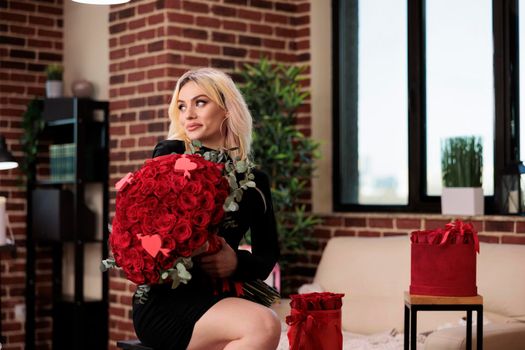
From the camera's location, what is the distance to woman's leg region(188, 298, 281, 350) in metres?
2.30

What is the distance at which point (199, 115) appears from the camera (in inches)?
104

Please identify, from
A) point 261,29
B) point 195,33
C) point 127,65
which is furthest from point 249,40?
point 127,65

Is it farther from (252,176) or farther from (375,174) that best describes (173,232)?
(375,174)

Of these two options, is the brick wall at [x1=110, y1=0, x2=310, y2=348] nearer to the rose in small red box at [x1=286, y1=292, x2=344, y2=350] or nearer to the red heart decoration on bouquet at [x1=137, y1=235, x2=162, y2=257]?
the rose in small red box at [x1=286, y1=292, x2=344, y2=350]

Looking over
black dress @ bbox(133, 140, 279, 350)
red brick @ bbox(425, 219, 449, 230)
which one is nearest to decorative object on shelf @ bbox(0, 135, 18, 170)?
red brick @ bbox(425, 219, 449, 230)

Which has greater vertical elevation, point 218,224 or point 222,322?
point 218,224

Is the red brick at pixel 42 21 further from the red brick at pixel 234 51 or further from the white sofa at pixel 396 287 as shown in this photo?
the white sofa at pixel 396 287

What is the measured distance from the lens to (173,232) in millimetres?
2271

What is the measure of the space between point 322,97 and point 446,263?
2915 mm

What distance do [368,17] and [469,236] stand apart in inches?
113

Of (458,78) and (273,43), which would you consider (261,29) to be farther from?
(458,78)

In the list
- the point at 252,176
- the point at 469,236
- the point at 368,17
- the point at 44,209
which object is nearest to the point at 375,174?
the point at 368,17

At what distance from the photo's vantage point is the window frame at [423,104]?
4906 millimetres

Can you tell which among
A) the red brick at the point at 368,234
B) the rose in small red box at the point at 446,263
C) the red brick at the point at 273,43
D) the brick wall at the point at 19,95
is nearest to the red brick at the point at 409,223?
the red brick at the point at 368,234
